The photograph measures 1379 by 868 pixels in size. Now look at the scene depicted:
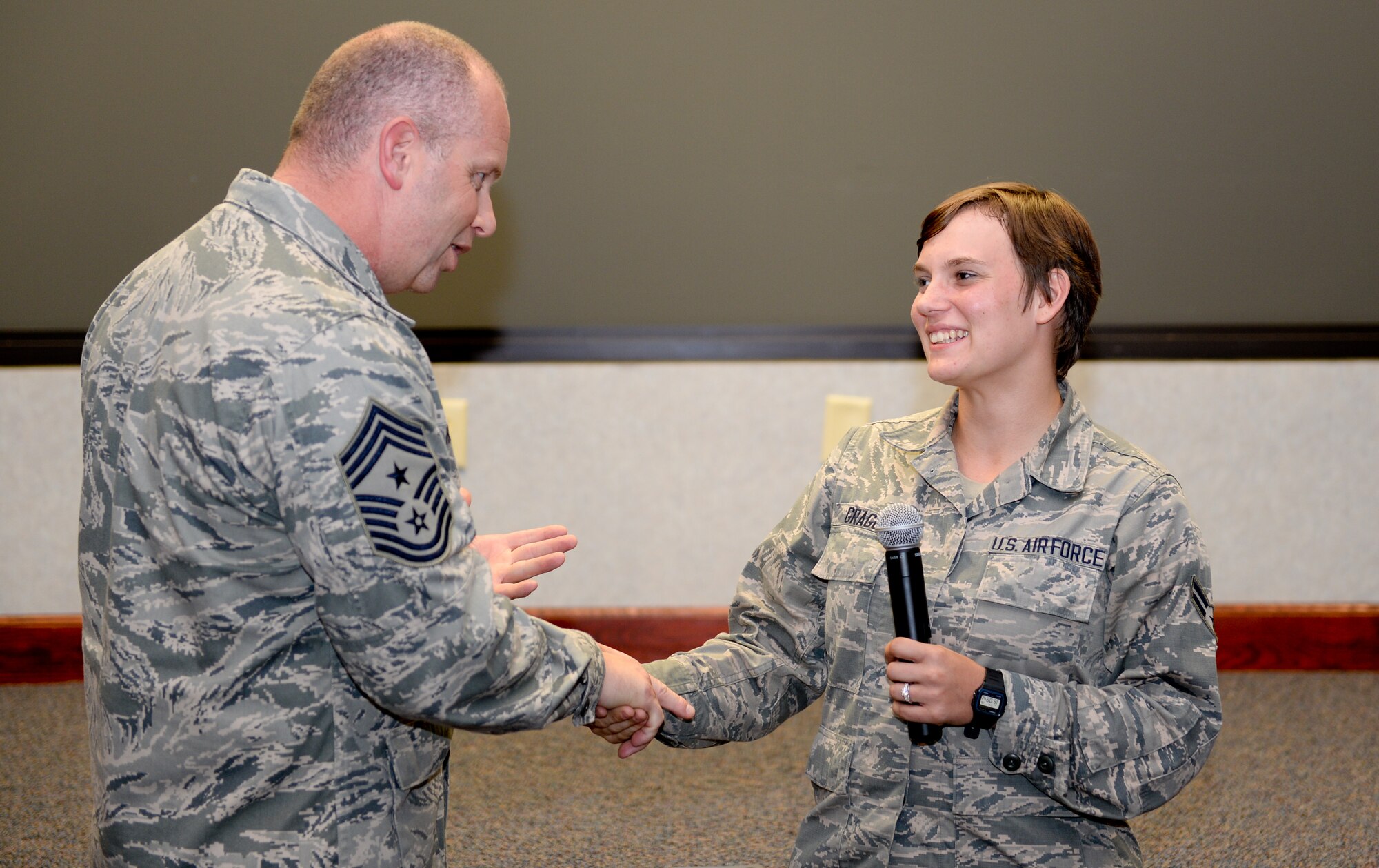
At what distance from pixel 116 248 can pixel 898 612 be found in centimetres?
257

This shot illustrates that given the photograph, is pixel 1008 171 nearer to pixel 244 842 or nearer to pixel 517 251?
pixel 517 251

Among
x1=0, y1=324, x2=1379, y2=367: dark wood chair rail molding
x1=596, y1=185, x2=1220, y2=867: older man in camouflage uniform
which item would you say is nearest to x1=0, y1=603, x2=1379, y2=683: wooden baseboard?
x1=0, y1=324, x2=1379, y2=367: dark wood chair rail molding

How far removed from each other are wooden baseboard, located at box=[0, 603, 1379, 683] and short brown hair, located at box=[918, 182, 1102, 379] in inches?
70.9

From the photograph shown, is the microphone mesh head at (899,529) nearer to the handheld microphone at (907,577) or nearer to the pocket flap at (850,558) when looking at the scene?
the handheld microphone at (907,577)

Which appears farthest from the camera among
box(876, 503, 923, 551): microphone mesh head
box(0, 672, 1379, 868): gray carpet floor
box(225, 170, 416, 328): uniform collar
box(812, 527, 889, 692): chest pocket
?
box(0, 672, 1379, 868): gray carpet floor

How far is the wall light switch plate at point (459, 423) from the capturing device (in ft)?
10.3

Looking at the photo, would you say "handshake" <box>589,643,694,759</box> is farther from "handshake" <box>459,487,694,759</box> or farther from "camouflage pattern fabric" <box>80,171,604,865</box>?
"camouflage pattern fabric" <box>80,171,604,865</box>

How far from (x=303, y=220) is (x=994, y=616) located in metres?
0.98

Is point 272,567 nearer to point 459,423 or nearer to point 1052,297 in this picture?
point 1052,297

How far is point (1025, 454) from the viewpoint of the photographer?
5.19 ft

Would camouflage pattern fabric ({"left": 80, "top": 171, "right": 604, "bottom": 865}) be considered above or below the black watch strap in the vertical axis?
above

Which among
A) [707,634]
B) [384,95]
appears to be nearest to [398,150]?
[384,95]

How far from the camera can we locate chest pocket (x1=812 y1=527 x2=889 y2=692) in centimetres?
157

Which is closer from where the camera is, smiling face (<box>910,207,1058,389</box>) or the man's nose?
the man's nose
